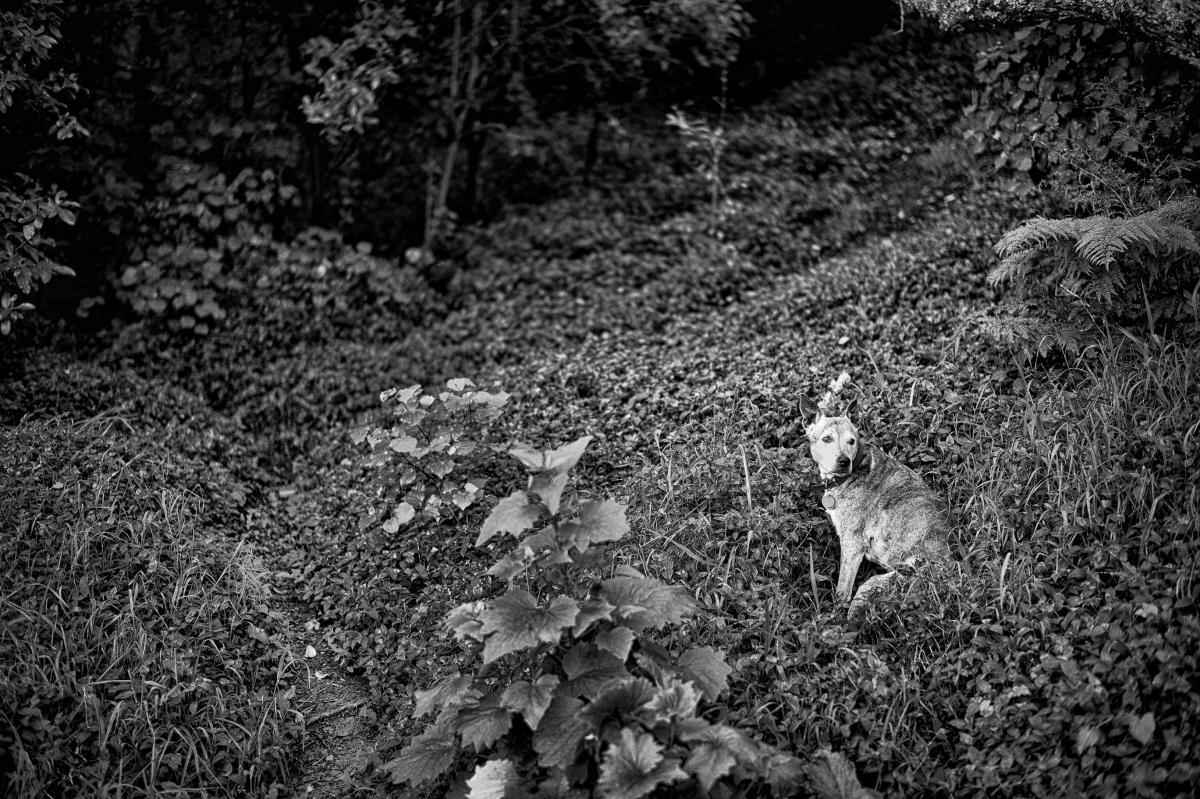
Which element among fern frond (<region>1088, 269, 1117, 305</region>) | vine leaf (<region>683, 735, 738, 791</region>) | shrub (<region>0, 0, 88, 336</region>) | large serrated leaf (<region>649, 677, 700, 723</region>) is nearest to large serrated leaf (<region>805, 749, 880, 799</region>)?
vine leaf (<region>683, 735, 738, 791</region>)

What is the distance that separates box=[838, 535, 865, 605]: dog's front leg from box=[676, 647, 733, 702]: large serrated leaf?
112 centimetres

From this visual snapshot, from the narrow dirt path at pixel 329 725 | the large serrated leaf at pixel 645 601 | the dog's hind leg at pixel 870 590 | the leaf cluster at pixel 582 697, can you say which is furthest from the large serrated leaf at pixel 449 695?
the dog's hind leg at pixel 870 590

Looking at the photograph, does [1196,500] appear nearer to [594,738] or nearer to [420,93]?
[594,738]

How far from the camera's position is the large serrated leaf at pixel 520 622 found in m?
3.49

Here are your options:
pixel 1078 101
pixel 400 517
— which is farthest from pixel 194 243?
pixel 1078 101

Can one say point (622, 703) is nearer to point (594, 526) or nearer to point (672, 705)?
point (672, 705)

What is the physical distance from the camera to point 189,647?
15.5ft

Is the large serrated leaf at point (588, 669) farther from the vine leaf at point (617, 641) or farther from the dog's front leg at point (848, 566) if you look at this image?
the dog's front leg at point (848, 566)

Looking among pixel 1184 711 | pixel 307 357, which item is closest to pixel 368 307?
pixel 307 357

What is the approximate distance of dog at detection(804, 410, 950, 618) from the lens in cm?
441

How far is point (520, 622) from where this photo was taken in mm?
3582

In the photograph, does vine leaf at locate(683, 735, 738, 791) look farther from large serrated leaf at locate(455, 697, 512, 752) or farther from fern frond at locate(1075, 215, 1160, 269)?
fern frond at locate(1075, 215, 1160, 269)

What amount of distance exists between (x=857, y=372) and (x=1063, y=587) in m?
2.21

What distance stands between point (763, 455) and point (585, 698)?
7.76ft
